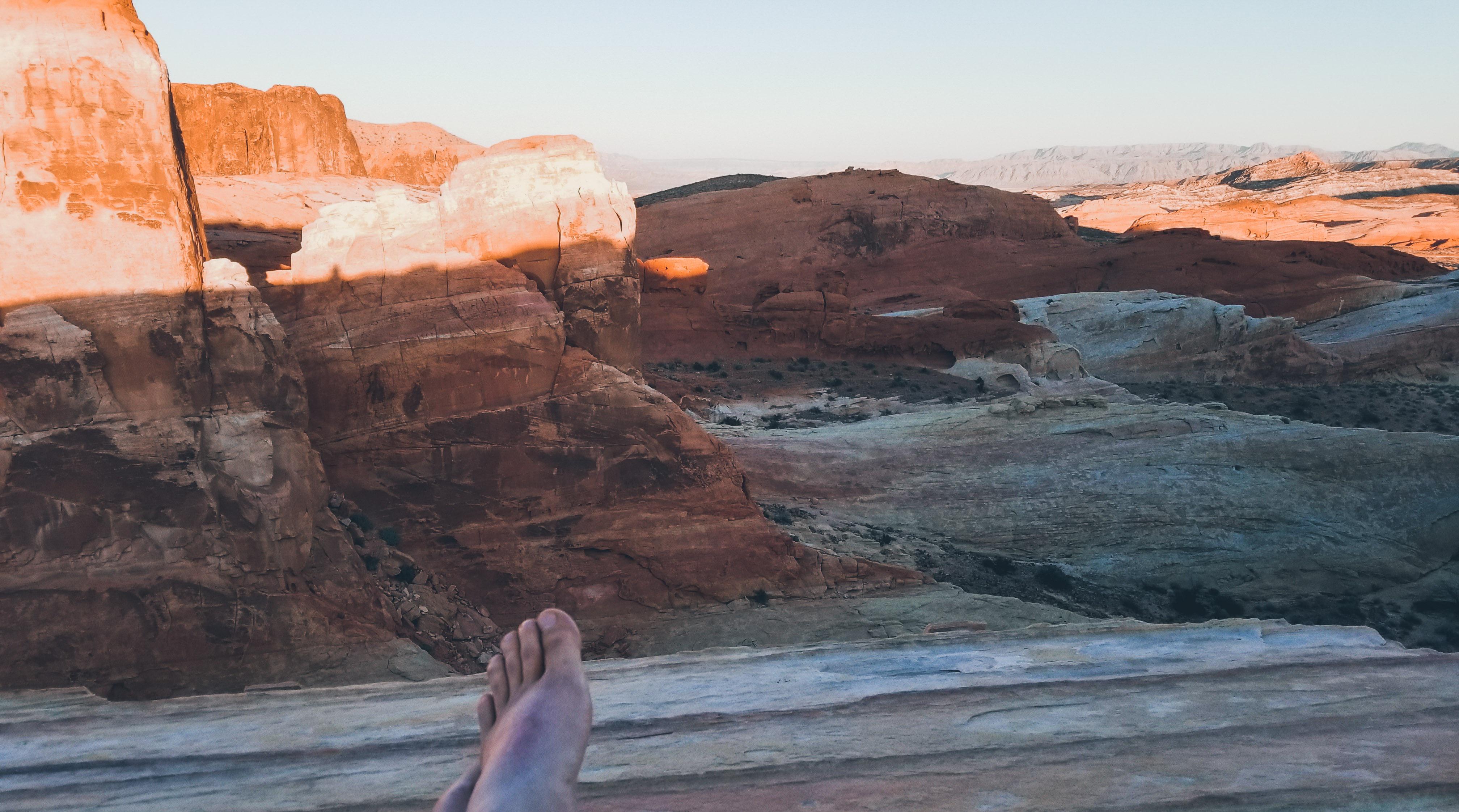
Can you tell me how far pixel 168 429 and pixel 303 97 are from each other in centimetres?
4506

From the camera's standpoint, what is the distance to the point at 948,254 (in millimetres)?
51688

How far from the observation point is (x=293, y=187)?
36156 millimetres

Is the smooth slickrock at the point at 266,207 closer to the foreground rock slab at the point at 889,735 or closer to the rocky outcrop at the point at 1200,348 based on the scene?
the foreground rock slab at the point at 889,735

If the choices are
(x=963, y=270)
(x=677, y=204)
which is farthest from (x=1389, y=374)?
(x=677, y=204)

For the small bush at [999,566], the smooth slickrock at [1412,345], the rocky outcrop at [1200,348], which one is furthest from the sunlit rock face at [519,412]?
the smooth slickrock at [1412,345]

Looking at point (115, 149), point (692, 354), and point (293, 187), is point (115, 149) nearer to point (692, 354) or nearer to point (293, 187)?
point (692, 354)

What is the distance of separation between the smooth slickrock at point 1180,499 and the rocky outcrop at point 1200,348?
44.9 feet

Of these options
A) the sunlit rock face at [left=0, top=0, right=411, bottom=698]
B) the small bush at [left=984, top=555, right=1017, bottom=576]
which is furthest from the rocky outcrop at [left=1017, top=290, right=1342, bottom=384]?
the sunlit rock face at [left=0, top=0, right=411, bottom=698]

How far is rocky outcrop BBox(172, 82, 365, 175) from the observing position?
1810 inches

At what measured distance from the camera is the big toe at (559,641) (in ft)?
12.3

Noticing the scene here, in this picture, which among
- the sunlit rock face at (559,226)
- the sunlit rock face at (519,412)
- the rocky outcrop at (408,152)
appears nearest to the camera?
the sunlit rock face at (519,412)

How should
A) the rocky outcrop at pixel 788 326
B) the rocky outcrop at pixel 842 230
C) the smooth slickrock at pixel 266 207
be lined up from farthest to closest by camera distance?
1. the rocky outcrop at pixel 842 230
2. the rocky outcrop at pixel 788 326
3. the smooth slickrock at pixel 266 207

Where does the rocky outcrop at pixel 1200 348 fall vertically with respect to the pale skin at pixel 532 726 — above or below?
below

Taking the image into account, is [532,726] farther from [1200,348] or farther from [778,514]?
[1200,348]
